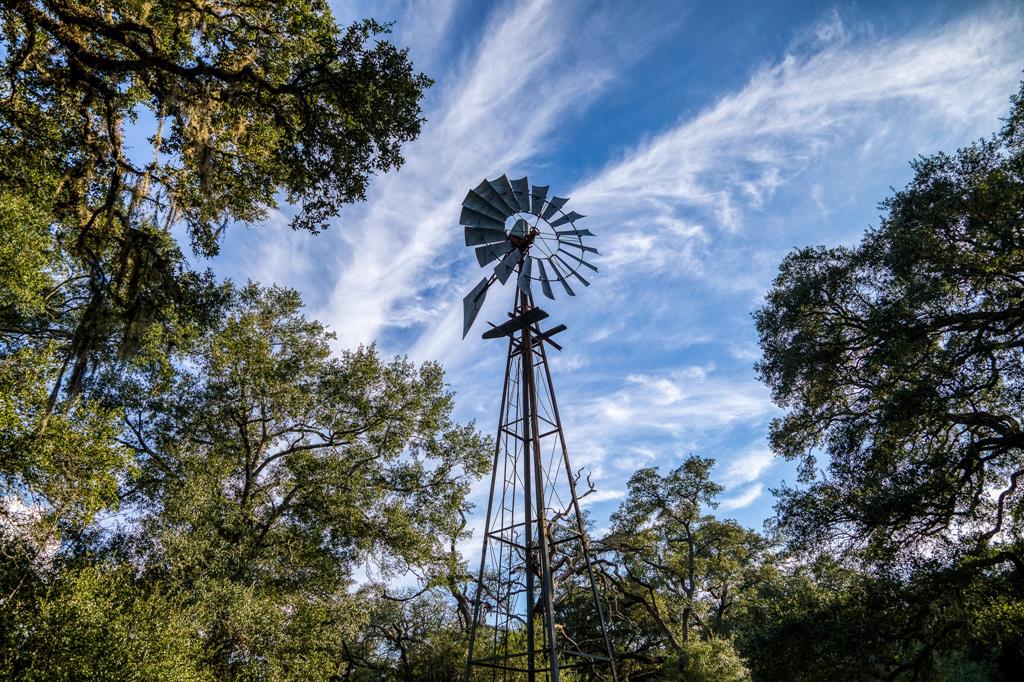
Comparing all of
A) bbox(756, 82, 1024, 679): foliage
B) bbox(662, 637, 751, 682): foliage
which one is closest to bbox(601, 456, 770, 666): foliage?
bbox(662, 637, 751, 682): foliage

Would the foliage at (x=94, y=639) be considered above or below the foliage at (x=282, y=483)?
below

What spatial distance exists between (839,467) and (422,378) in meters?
9.79

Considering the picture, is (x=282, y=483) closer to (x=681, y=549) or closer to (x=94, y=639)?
(x=94, y=639)

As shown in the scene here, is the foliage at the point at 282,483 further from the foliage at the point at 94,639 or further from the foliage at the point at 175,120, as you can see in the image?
the foliage at the point at 175,120

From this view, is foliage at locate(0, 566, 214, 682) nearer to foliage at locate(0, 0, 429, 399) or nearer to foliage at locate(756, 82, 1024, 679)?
foliage at locate(0, 0, 429, 399)

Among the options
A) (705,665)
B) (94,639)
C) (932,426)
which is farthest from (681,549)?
(94,639)

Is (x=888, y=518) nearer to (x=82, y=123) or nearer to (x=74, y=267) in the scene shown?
(x=82, y=123)

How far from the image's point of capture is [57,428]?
803 cm

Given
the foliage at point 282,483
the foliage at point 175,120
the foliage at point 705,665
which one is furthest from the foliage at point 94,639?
the foliage at point 705,665

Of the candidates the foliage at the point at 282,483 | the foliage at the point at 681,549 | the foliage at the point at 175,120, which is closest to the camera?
the foliage at the point at 175,120

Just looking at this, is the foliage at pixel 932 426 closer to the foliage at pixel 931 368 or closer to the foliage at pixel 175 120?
the foliage at pixel 931 368

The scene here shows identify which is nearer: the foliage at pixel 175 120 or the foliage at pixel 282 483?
the foliage at pixel 175 120

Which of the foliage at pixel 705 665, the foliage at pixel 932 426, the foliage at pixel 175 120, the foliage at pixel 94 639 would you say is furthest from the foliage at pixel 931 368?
the foliage at pixel 94 639

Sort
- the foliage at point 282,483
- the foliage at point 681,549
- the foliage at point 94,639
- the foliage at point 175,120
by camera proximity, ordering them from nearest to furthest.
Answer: the foliage at point 175,120, the foliage at point 94,639, the foliage at point 282,483, the foliage at point 681,549
